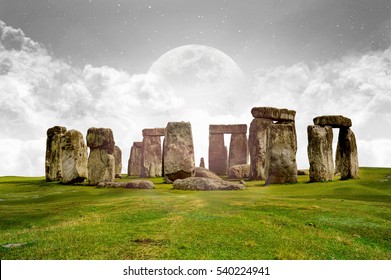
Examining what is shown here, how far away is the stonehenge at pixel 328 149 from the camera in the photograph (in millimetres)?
23000

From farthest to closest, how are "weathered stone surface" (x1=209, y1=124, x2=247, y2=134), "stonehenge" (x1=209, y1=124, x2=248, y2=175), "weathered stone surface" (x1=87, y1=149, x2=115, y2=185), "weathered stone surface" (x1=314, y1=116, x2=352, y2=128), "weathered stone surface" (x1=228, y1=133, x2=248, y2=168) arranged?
"weathered stone surface" (x1=209, y1=124, x2=247, y2=134)
"stonehenge" (x1=209, y1=124, x2=248, y2=175)
"weathered stone surface" (x1=228, y1=133, x2=248, y2=168)
"weathered stone surface" (x1=314, y1=116, x2=352, y2=128)
"weathered stone surface" (x1=87, y1=149, x2=115, y2=185)

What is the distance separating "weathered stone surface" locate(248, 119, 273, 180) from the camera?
28.4 m

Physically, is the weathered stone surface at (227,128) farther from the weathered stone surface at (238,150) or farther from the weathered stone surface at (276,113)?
the weathered stone surface at (276,113)

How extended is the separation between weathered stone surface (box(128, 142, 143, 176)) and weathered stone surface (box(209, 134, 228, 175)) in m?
8.09

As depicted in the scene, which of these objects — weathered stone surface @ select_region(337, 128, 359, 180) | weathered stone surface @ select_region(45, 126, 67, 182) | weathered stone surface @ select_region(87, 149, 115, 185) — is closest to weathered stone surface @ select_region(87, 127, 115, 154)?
weathered stone surface @ select_region(87, 149, 115, 185)

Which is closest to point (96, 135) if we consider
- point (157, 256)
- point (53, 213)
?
point (53, 213)

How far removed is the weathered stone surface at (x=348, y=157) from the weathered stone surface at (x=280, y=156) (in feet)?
10.6

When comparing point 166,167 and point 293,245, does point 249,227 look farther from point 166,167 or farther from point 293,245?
point 166,167

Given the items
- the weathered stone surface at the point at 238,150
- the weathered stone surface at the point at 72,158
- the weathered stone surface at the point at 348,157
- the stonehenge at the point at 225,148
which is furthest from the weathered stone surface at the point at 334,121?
the weathered stone surface at the point at 72,158

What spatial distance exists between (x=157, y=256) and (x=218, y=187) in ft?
42.2

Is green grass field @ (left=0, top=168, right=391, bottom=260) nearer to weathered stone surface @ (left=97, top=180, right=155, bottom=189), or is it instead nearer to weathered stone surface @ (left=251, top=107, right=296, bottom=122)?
weathered stone surface @ (left=97, top=180, right=155, bottom=189)

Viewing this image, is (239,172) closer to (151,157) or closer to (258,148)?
(258,148)

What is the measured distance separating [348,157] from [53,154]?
65.2 ft

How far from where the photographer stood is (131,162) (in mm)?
41625
